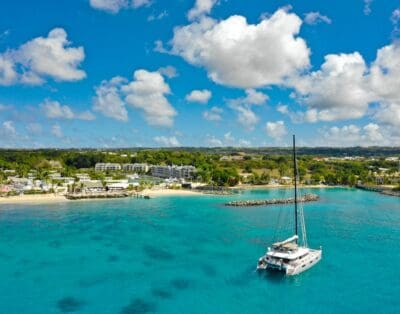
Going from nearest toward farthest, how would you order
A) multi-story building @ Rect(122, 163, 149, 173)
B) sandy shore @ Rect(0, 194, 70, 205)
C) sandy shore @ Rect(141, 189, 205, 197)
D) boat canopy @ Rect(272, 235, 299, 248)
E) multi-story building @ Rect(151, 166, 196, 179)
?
1. boat canopy @ Rect(272, 235, 299, 248)
2. sandy shore @ Rect(0, 194, 70, 205)
3. sandy shore @ Rect(141, 189, 205, 197)
4. multi-story building @ Rect(151, 166, 196, 179)
5. multi-story building @ Rect(122, 163, 149, 173)

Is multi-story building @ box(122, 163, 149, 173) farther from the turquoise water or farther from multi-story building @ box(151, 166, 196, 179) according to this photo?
the turquoise water

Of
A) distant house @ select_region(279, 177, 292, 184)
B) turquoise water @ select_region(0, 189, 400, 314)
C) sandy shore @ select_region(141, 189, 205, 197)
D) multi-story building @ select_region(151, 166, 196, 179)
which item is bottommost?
turquoise water @ select_region(0, 189, 400, 314)

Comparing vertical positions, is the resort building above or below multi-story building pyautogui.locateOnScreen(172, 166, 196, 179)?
above

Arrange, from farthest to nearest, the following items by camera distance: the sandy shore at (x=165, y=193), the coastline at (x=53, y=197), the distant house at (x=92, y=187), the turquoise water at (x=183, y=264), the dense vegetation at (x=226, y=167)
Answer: the dense vegetation at (x=226, y=167) < the sandy shore at (x=165, y=193) < the distant house at (x=92, y=187) < the coastline at (x=53, y=197) < the turquoise water at (x=183, y=264)

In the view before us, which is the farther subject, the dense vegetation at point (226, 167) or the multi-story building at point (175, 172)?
the multi-story building at point (175, 172)

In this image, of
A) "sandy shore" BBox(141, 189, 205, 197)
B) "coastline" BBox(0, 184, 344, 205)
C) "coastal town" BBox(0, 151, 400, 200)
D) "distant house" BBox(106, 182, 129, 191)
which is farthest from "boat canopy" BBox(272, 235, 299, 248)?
"distant house" BBox(106, 182, 129, 191)

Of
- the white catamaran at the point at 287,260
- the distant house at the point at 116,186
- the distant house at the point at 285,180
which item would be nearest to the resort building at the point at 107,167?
the distant house at the point at 116,186

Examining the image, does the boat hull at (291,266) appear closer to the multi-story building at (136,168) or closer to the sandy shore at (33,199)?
the sandy shore at (33,199)
